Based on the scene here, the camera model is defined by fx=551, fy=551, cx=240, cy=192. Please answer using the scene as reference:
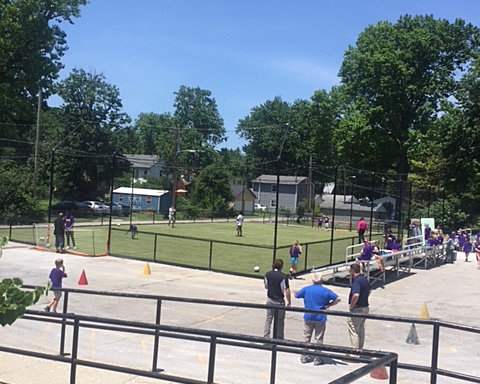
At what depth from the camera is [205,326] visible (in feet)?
42.1

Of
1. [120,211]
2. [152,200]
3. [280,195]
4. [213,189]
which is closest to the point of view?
[120,211]

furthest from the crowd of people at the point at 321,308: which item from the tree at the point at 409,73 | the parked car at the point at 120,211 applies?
the tree at the point at 409,73

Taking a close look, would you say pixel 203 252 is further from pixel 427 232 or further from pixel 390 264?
pixel 427 232

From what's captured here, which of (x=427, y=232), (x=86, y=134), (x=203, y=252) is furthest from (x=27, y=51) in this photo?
(x=427, y=232)

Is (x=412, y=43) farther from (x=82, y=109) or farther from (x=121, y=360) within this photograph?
(x=121, y=360)

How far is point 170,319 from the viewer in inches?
517

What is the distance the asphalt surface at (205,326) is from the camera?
8461 mm

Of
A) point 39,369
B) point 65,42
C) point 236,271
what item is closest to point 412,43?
point 65,42

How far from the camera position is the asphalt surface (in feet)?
27.8

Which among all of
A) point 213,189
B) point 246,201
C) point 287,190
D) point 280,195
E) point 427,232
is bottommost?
point 427,232

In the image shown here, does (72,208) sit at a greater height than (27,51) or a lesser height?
lesser

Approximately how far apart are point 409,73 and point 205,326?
54160 mm

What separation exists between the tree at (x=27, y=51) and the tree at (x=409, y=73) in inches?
1284

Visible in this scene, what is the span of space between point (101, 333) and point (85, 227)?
104ft
